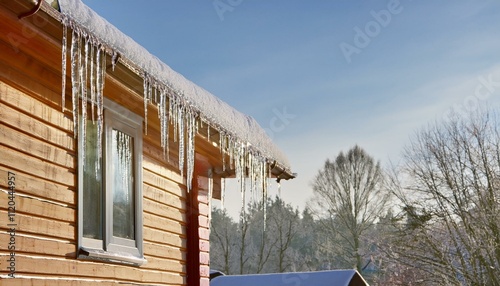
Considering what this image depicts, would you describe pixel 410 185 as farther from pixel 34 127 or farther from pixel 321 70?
pixel 34 127

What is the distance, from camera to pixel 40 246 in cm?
412

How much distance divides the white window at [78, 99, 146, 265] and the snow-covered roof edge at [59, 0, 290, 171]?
509 mm

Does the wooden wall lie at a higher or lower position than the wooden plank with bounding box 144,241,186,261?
higher

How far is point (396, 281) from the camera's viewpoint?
21.8 m

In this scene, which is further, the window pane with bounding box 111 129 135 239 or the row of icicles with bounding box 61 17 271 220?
the window pane with bounding box 111 129 135 239

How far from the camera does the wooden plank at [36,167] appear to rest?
3910 millimetres

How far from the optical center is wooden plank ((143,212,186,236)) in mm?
5615

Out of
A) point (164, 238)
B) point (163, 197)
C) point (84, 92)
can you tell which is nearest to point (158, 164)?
point (163, 197)

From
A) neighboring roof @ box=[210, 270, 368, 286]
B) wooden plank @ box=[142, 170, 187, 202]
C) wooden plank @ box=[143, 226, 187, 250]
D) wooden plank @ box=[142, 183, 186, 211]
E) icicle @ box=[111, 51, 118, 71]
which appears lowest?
neighboring roof @ box=[210, 270, 368, 286]

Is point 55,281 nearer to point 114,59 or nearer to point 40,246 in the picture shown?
point 40,246

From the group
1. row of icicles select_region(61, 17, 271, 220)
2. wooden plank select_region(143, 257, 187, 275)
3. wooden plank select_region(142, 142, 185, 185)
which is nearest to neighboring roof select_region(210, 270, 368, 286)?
row of icicles select_region(61, 17, 271, 220)

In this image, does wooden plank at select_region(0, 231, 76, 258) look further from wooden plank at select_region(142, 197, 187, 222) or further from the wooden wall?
wooden plank at select_region(142, 197, 187, 222)

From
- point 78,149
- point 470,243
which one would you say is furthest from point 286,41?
point 470,243

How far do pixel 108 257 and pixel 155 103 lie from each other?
1.17 metres
